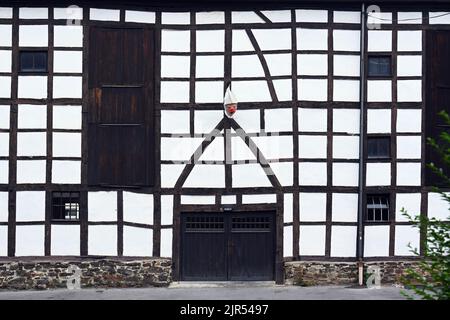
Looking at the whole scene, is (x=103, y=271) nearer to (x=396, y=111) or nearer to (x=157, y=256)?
(x=157, y=256)

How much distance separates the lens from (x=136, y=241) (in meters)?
20.1

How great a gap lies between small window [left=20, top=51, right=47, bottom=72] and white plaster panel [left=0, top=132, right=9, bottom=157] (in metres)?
1.79

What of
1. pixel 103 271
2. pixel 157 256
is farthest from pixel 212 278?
pixel 103 271

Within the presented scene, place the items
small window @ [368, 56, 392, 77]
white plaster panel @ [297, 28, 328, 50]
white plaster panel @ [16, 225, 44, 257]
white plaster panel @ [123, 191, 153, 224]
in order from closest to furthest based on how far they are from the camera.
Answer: white plaster panel @ [16, 225, 44, 257], white plaster panel @ [123, 191, 153, 224], white plaster panel @ [297, 28, 328, 50], small window @ [368, 56, 392, 77]

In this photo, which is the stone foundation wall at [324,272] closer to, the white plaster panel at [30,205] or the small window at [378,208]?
the small window at [378,208]

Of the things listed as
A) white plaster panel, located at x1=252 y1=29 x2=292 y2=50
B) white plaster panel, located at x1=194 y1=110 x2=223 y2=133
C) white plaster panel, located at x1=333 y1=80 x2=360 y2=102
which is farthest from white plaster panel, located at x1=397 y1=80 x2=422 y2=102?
white plaster panel, located at x1=194 y1=110 x2=223 y2=133

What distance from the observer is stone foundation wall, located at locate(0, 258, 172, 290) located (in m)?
19.8

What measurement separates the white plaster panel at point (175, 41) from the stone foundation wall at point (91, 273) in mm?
5684

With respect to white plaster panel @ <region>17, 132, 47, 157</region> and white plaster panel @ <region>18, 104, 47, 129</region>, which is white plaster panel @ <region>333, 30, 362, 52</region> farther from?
white plaster panel @ <region>17, 132, 47, 157</region>

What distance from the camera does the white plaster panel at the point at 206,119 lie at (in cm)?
2002

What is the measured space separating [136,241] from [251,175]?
140 inches

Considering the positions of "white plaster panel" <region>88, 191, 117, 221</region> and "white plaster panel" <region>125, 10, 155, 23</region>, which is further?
"white plaster panel" <region>125, 10, 155, 23</region>

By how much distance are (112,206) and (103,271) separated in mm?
1753

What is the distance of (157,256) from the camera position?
20.1 metres
